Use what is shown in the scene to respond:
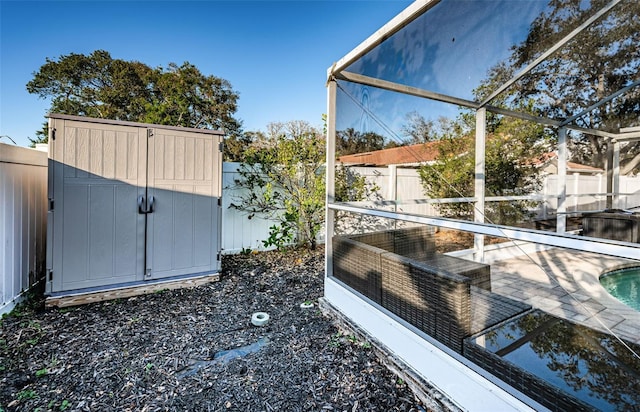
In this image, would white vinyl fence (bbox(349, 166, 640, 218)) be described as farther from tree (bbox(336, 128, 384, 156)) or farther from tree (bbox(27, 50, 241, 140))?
tree (bbox(27, 50, 241, 140))

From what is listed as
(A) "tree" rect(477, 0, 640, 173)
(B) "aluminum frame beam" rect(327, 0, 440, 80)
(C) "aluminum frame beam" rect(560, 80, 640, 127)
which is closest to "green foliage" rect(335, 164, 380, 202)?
(B) "aluminum frame beam" rect(327, 0, 440, 80)

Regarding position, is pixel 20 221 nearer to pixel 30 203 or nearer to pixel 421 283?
pixel 30 203

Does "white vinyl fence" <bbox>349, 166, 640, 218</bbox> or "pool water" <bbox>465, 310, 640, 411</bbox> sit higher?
"white vinyl fence" <bbox>349, 166, 640, 218</bbox>

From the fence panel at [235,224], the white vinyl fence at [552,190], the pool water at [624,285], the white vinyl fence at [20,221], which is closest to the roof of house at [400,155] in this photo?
the white vinyl fence at [552,190]

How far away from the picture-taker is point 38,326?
2.53 meters

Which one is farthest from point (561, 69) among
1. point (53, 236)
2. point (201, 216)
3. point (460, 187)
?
point (53, 236)

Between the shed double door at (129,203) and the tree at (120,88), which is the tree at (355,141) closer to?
the shed double door at (129,203)

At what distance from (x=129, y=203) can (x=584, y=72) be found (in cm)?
495

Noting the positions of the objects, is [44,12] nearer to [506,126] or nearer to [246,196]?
[246,196]

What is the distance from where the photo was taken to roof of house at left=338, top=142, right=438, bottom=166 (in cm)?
340

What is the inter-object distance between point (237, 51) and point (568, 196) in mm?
9264

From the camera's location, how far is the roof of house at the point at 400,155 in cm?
340

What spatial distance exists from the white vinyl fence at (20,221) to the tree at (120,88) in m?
10.4

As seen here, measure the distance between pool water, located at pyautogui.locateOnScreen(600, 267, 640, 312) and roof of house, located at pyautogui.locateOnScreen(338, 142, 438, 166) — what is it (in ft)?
6.62
